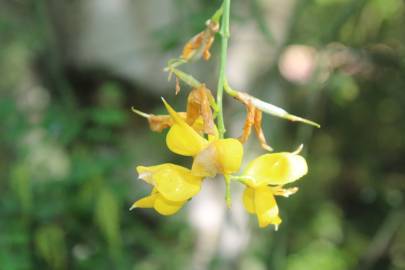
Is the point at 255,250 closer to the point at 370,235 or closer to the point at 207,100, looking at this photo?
the point at 370,235

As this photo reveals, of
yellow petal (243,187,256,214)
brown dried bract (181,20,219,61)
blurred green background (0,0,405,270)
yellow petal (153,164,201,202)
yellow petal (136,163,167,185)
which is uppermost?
brown dried bract (181,20,219,61)

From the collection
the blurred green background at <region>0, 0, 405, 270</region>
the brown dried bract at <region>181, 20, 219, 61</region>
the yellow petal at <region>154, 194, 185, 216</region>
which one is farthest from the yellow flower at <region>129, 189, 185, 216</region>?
the blurred green background at <region>0, 0, 405, 270</region>

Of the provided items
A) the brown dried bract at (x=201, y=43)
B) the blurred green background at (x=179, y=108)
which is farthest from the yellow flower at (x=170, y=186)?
the blurred green background at (x=179, y=108)

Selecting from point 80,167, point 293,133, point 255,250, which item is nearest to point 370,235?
point 293,133

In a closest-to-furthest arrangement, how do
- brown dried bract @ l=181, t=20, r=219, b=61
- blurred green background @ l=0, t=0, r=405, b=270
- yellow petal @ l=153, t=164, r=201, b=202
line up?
yellow petal @ l=153, t=164, r=201, b=202, brown dried bract @ l=181, t=20, r=219, b=61, blurred green background @ l=0, t=0, r=405, b=270

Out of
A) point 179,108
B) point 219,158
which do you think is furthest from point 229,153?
point 179,108

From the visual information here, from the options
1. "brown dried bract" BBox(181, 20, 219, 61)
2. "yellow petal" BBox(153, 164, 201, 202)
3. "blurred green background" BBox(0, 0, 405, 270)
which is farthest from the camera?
"blurred green background" BBox(0, 0, 405, 270)

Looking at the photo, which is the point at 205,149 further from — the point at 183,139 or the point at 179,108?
the point at 179,108

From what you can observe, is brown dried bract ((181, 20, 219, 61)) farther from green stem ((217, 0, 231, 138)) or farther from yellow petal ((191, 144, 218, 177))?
yellow petal ((191, 144, 218, 177))
